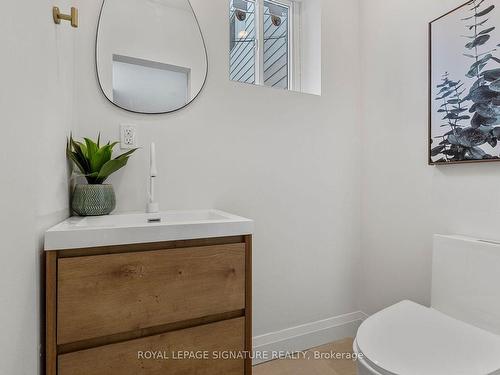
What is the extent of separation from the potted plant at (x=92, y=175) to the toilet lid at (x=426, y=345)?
112 centimetres

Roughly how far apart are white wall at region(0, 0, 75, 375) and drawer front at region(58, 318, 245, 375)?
5.1 inches

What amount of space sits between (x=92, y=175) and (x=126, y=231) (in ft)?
1.40

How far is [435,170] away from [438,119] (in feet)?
0.83

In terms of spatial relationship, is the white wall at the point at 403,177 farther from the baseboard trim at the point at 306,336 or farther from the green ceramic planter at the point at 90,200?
the green ceramic planter at the point at 90,200

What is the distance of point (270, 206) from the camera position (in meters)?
1.67

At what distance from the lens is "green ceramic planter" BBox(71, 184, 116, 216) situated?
1172 mm

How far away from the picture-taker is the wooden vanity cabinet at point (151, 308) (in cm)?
84

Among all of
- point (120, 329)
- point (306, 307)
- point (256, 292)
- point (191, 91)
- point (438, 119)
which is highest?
point (191, 91)

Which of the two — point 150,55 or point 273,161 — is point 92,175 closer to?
point 150,55

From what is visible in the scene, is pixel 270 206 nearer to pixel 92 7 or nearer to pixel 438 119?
pixel 438 119

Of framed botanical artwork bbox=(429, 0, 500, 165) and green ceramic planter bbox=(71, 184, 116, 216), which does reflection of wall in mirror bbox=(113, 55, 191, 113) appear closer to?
green ceramic planter bbox=(71, 184, 116, 216)

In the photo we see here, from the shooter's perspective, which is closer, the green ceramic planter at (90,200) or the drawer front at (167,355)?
the drawer front at (167,355)

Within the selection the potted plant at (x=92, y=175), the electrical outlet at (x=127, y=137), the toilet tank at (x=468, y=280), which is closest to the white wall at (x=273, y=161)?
the electrical outlet at (x=127, y=137)

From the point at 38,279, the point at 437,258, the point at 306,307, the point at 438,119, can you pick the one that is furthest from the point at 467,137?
the point at 38,279
